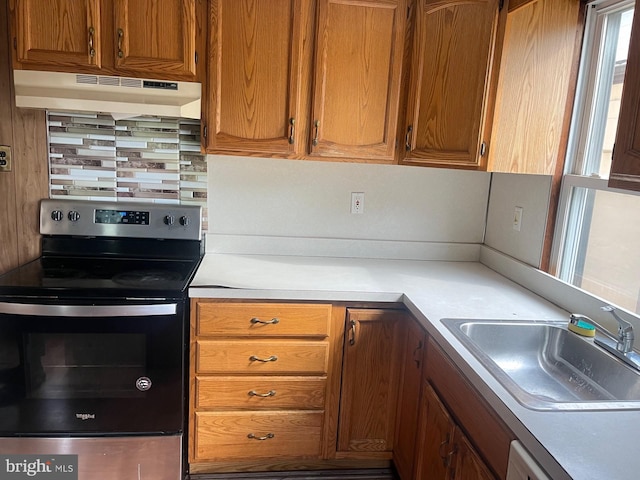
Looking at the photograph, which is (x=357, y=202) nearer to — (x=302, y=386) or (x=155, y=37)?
(x=302, y=386)

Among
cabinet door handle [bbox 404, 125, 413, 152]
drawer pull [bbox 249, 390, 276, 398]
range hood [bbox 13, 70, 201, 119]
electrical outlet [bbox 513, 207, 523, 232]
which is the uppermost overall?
range hood [bbox 13, 70, 201, 119]

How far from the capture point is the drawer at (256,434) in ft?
6.37

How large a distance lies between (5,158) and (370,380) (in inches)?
70.4

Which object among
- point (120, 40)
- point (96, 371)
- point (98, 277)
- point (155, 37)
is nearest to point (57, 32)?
point (120, 40)

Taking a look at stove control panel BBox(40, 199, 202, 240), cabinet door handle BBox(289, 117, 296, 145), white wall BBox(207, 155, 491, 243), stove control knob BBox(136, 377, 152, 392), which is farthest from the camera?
white wall BBox(207, 155, 491, 243)

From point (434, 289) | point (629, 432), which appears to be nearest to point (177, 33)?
point (434, 289)

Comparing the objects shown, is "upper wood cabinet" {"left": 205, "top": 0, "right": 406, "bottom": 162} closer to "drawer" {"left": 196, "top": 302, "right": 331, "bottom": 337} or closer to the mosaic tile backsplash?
the mosaic tile backsplash

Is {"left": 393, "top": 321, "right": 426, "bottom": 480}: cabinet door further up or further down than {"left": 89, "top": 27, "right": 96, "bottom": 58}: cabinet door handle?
further down

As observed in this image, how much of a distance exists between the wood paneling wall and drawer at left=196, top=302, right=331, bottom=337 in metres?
0.93

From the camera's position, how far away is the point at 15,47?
6.04ft

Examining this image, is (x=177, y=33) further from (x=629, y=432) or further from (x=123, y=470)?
(x=629, y=432)

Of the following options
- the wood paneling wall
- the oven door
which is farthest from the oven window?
the wood paneling wall

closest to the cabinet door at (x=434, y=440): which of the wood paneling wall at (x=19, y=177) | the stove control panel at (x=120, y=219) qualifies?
the stove control panel at (x=120, y=219)

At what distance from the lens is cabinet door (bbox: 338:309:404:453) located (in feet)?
6.31
